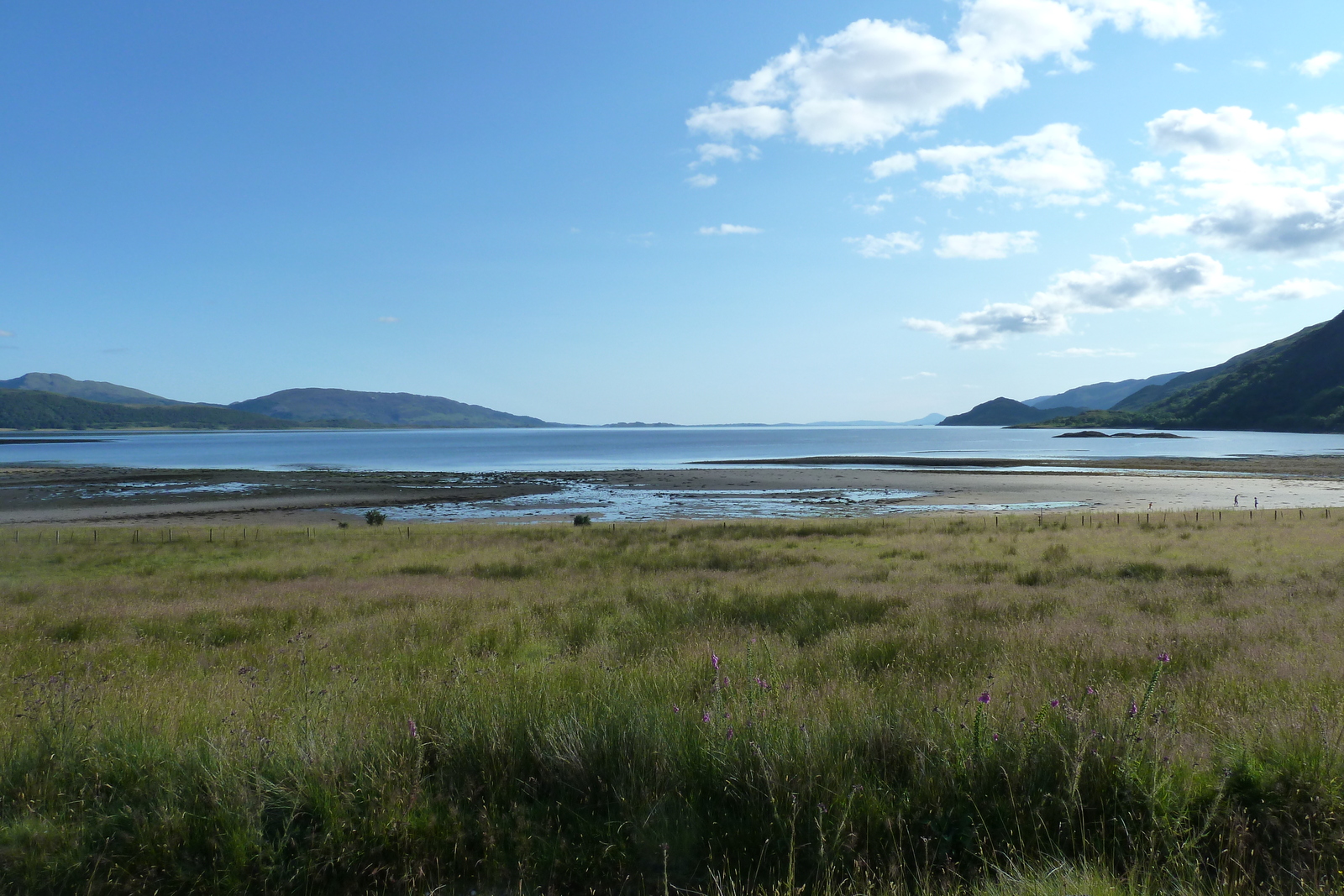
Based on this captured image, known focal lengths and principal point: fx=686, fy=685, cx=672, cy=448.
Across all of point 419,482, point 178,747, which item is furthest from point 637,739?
point 419,482

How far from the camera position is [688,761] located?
4.14 metres

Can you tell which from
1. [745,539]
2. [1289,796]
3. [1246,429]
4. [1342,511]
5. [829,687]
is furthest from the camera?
[1246,429]

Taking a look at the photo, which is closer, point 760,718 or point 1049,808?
point 1049,808

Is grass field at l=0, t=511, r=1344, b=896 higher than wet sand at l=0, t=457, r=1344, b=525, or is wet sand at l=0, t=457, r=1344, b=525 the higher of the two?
grass field at l=0, t=511, r=1344, b=896

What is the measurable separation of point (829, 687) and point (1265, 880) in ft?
8.96

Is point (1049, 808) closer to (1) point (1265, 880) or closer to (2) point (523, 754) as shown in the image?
(1) point (1265, 880)

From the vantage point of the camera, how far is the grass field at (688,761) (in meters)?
3.41

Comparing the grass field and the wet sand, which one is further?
the wet sand

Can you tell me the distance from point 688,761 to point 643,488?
64645 mm

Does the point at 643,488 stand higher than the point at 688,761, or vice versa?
the point at 688,761

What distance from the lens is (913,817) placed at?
365cm

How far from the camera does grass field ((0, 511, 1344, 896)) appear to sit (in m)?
3.41

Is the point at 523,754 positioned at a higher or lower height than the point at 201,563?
higher

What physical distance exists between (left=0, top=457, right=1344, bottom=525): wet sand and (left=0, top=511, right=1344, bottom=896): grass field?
39.1 m
